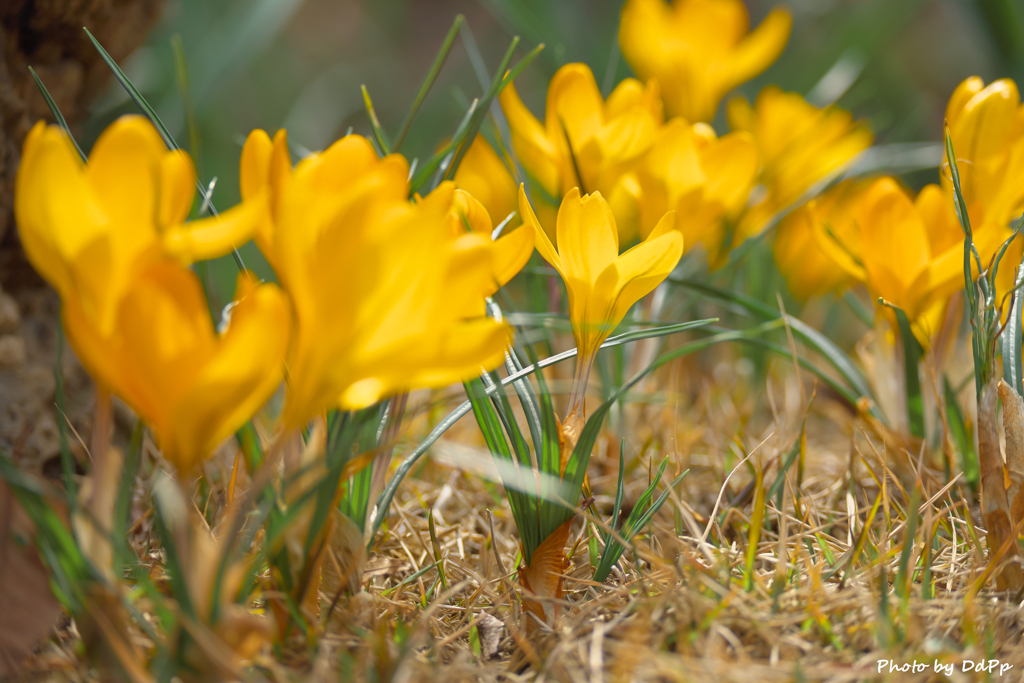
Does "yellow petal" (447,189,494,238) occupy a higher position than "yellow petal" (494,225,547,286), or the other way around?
"yellow petal" (447,189,494,238)

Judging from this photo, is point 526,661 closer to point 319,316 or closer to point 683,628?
point 683,628

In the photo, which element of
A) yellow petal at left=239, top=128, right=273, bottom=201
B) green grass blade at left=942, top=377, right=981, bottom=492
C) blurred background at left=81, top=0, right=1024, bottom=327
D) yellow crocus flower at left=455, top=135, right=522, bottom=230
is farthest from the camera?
blurred background at left=81, top=0, right=1024, bottom=327

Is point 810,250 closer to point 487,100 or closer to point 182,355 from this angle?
point 487,100

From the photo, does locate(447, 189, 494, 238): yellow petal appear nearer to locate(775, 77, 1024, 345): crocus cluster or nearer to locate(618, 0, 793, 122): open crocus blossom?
locate(775, 77, 1024, 345): crocus cluster

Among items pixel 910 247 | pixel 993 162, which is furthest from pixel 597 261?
pixel 993 162

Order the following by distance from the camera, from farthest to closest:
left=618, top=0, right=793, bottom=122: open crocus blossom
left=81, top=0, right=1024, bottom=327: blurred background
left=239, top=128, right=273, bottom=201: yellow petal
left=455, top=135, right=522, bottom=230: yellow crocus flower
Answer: left=81, top=0, right=1024, bottom=327: blurred background → left=618, top=0, right=793, bottom=122: open crocus blossom → left=455, top=135, right=522, bottom=230: yellow crocus flower → left=239, top=128, right=273, bottom=201: yellow petal

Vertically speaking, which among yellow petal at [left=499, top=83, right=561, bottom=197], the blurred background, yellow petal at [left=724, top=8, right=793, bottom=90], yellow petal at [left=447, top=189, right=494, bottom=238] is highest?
the blurred background

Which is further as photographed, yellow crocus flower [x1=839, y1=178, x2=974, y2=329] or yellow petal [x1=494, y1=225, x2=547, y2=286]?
yellow crocus flower [x1=839, y1=178, x2=974, y2=329]

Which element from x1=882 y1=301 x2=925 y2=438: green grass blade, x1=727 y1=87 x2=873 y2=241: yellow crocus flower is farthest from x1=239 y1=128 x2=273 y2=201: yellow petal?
x1=727 y1=87 x2=873 y2=241: yellow crocus flower
